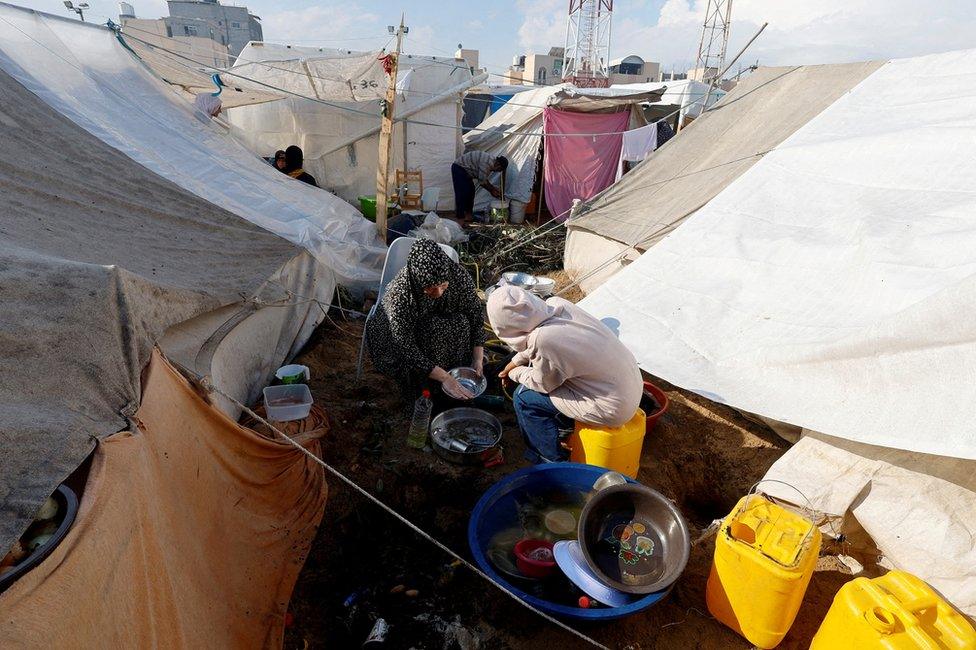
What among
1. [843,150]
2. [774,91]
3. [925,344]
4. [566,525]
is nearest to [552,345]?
[566,525]

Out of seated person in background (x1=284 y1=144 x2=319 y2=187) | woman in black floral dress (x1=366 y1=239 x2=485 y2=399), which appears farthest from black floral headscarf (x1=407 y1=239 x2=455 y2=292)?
seated person in background (x1=284 y1=144 x2=319 y2=187)

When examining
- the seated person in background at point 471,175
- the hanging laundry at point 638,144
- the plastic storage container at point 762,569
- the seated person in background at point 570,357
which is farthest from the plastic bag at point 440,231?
the plastic storage container at point 762,569

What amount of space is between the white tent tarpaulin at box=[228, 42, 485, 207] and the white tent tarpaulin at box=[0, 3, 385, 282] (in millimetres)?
3034

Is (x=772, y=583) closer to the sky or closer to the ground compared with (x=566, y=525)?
closer to the sky

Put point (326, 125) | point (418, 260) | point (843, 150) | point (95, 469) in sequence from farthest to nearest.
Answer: point (326, 125) < point (843, 150) < point (418, 260) < point (95, 469)

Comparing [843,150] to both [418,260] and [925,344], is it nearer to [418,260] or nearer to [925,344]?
[925,344]

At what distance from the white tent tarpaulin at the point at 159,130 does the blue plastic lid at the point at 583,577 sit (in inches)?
132

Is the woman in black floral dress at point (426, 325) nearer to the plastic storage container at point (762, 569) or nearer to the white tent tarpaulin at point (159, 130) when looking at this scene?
the white tent tarpaulin at point (159, 130)

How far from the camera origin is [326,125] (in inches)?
353

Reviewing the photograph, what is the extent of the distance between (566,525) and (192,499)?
70.4 inches

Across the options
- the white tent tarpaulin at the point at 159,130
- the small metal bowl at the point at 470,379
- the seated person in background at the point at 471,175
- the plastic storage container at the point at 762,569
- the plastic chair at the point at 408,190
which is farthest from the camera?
the seated person in background at the point at 471,175

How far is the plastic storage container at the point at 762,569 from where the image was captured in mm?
2029

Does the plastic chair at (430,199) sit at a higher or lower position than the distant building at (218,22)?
lower

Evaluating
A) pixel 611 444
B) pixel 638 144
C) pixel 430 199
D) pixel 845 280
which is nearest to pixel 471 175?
pixel 430 199
